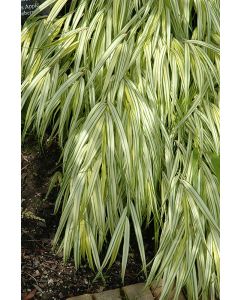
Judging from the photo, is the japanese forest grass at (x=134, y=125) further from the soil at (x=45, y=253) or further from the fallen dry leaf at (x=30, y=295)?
the fallen dry leaf at (x=30, y=295)

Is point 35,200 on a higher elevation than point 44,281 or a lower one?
higher

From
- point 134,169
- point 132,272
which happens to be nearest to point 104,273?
point 132,272

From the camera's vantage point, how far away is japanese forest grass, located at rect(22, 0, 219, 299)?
1759 mm

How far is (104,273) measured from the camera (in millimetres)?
1843

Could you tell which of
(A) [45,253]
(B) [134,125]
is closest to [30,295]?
(A) [45,253]

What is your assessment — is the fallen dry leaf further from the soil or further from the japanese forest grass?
the japanese forest grass

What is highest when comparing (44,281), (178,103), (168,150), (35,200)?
(178,103)

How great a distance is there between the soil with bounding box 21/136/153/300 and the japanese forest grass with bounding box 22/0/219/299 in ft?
0.11

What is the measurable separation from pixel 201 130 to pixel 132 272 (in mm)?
505

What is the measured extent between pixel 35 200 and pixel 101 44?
550mm

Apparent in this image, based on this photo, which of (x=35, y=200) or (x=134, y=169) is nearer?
(x=134, y=169)
